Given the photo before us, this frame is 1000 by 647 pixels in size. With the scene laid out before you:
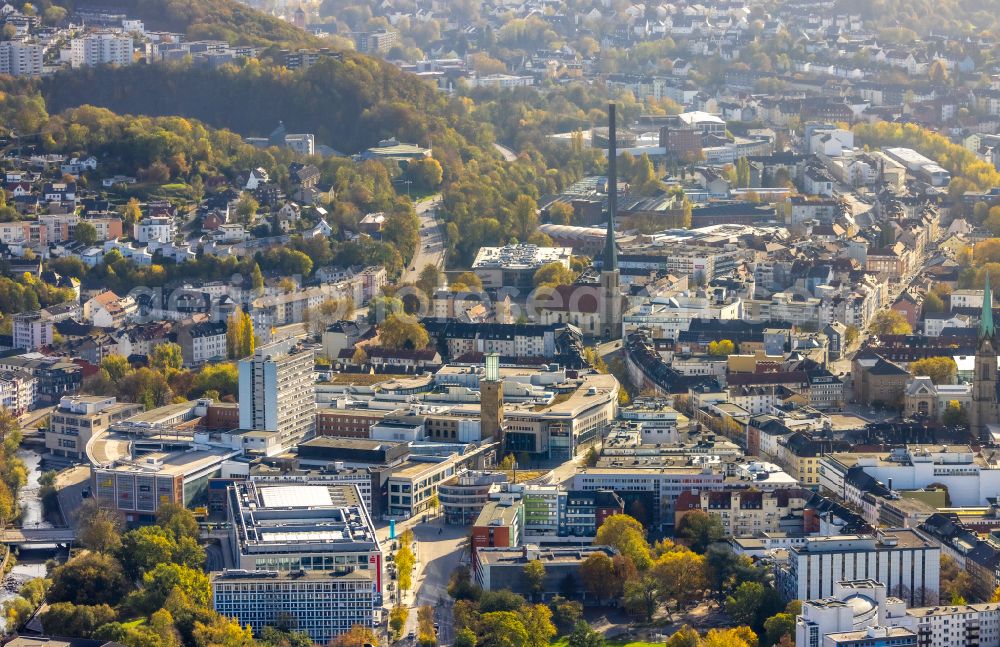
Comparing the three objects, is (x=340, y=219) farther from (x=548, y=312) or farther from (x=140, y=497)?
(x=140, y=497)

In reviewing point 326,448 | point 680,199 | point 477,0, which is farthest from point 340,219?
point 477,0

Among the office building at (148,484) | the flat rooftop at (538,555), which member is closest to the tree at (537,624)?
the flat rooftop at (538,555)

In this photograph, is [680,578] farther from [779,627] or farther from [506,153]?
[506,153]

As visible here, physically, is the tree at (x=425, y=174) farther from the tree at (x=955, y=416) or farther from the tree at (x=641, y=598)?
the tree at (x=641, y=598)

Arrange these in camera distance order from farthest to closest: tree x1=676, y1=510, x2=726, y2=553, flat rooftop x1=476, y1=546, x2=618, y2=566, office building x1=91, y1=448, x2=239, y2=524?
office building x1=91, y1=448, x2=239, y2=524, tree x1=676, y1=510, x2=726, y2=553, flat rooftop x1=476, y1=546, x2=618, y2=566

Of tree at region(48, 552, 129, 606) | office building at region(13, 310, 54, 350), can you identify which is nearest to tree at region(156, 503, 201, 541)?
tree at region(48, 552, 129, 606)

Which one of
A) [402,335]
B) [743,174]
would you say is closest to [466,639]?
[402,335]

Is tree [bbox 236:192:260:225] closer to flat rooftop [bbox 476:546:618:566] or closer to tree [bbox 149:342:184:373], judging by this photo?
tree [bbox 149:342:184:373]
